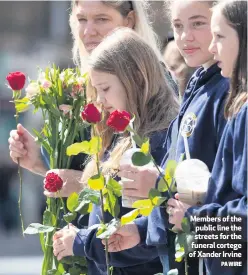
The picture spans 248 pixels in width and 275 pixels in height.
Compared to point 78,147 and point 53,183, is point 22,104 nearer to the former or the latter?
point 53,183

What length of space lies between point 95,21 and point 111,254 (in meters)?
0.93

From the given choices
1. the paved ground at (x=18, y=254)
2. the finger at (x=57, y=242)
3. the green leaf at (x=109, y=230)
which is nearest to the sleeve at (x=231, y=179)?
the green leaf at (x=109, y=230)

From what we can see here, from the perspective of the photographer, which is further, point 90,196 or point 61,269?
point 61,269

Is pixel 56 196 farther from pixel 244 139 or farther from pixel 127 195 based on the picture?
pixel 244 139

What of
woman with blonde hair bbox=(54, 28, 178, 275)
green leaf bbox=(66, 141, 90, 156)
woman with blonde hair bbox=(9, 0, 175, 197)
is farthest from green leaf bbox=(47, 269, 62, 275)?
green leaf bbox=(66, 141, 90, 156)

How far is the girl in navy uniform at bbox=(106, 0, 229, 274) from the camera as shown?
8.44 feet

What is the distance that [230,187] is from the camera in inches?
94.7

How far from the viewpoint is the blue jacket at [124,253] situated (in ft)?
9.24

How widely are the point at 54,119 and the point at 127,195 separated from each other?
2.39ft

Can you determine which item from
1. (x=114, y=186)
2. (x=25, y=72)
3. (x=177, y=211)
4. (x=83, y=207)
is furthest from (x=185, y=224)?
(x=25, y=72)

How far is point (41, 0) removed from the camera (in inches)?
454

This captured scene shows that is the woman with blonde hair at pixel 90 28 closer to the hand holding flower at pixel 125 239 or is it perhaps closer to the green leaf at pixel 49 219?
the green leaf at pixel 49 219

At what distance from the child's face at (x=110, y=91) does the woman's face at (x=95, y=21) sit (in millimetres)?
466

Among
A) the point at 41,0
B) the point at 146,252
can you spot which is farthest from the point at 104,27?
the point at 41,0
